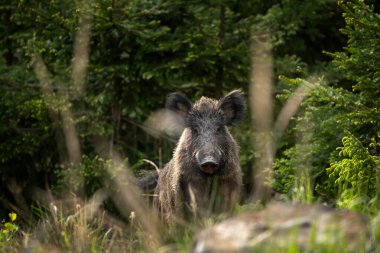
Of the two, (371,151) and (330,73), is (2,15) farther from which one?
(371,151)

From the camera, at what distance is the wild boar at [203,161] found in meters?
8.59

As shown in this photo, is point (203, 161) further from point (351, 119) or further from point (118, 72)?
point (118, 72)

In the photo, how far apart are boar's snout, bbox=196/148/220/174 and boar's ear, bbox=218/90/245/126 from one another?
116cm

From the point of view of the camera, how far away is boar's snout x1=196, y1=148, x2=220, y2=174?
333 inches

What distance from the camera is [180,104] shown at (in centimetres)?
971

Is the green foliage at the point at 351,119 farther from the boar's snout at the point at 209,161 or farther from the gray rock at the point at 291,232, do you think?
the gray rock at the point at 291,232

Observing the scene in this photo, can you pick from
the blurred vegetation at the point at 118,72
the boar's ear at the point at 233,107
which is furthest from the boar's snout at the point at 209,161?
the blurred vegetation at the point at 118,72

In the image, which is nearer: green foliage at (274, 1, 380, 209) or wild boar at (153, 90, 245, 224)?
green foliage at (274, 1, 380, 209)

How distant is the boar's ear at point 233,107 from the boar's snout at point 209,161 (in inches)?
45.5

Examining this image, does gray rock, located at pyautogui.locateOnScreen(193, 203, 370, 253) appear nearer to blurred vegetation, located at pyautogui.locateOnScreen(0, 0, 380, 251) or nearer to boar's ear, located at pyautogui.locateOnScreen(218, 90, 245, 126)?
boar's ear, located at pyautogui.locateOnScreen(218, 90, 245, 126)

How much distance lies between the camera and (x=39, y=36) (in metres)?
12.6

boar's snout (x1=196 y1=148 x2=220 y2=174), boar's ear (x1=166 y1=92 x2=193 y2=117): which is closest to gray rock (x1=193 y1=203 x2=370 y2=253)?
boar's snout (x1=196 y1=148 x2=220 y2=174)

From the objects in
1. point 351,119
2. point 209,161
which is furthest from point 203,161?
point 351,119

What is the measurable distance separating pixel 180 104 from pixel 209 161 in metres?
1.50
